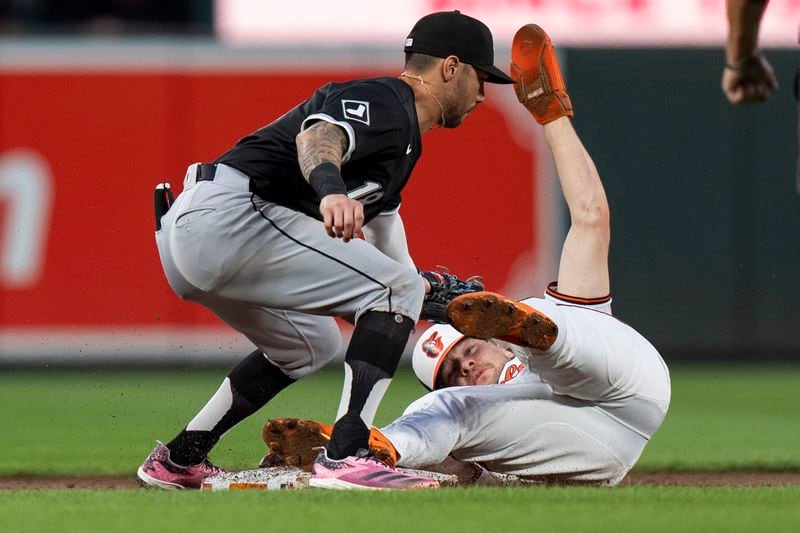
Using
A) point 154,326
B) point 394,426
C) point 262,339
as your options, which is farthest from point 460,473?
point 154,326

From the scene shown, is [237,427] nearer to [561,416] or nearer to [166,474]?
[166,474]

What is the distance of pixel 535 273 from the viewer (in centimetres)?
906

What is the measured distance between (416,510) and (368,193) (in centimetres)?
109

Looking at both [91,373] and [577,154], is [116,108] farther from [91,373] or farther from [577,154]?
[577,154]

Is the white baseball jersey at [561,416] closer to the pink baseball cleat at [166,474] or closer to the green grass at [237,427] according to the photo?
the pink baseball cleat at [166,474]

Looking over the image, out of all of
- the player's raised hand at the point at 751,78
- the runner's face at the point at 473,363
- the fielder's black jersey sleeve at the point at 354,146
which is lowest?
the runner's face at the point at 473,363

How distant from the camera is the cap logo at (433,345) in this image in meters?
4.86

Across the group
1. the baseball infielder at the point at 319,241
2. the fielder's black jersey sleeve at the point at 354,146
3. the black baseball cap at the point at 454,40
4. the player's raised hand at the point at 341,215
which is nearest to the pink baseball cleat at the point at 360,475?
the baseball infielder at the point at 319,241

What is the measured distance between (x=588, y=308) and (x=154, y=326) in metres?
4.89

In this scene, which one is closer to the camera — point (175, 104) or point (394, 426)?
point (394, 426)

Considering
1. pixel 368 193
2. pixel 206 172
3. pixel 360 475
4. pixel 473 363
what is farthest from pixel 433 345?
pixel 360 475

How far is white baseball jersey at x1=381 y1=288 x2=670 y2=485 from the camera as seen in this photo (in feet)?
13.2

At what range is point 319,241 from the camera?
4.01 m

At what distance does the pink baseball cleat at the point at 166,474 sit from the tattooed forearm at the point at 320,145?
114 centimetres
